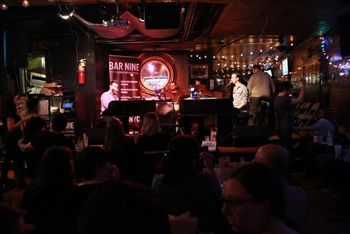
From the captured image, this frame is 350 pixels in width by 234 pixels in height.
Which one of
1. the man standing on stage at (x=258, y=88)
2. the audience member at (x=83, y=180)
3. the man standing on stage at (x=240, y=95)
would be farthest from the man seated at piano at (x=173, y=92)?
the audience member at (x=83, y=180)

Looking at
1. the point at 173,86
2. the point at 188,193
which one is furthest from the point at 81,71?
the point at 188,193

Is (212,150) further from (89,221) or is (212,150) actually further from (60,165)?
(89,221)

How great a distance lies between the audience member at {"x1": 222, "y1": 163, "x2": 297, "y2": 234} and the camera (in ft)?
5.06

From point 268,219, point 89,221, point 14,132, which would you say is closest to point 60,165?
point 268,219

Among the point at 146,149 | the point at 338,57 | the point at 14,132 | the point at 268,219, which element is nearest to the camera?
the point at 268,219

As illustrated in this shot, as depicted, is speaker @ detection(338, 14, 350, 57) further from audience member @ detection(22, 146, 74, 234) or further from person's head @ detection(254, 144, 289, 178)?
audience member @ detection(22, 146, 74, 234)

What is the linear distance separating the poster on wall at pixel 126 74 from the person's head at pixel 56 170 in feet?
32.3

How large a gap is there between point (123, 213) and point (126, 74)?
1282 centimetres

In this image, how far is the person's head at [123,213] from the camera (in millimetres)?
1000

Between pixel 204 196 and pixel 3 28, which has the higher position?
pixel 3 28

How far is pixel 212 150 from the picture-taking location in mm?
5594

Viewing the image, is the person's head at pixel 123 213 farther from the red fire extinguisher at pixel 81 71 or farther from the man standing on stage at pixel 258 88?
the red fire extinguisher at pixel 81 71

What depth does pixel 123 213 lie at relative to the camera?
1.00m

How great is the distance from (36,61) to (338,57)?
310 inches
